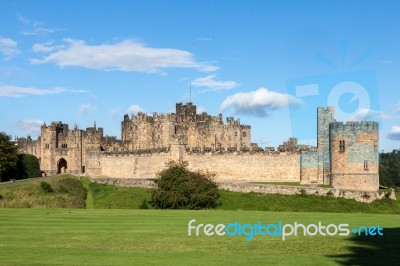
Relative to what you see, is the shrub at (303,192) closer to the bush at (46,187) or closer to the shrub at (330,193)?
the shrub at (330,193)

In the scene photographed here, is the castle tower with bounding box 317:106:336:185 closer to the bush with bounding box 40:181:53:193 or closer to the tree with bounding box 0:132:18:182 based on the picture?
the bush with bounding box 40:181:53:193

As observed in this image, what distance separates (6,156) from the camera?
65.7 m

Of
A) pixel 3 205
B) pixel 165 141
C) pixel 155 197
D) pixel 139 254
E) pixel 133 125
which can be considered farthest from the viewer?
pixel 133 125

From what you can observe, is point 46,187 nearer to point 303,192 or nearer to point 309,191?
point 303,192

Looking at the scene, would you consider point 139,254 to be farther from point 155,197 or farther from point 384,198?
point 384,198

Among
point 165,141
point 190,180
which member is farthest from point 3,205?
point 165,141

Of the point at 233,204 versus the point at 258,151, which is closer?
the point at 233,204

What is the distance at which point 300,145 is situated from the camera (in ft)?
197

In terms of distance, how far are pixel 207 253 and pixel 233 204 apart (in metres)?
29.2

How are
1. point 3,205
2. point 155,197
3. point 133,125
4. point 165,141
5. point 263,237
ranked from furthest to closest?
1. point 133,125
2. point 165,141
3. point 155,197
4. point 3,205
5. point 263,237

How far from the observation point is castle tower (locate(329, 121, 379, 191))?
164 ft

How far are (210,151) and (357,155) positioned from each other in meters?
17.0

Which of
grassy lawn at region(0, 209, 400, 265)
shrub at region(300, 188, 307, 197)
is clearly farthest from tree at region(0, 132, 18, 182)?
grassy lawn at region(0, 209, 400, 265)

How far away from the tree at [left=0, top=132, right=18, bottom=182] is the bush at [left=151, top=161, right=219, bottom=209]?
23242mm
